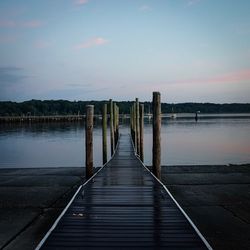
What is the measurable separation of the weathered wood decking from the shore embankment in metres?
1.04

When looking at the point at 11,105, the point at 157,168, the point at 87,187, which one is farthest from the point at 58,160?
the point at 11,105

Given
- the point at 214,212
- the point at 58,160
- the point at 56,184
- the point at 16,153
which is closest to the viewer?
the point at 214,212

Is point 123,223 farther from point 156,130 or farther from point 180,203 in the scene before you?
point 156,130

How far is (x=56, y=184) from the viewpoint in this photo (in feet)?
44.4

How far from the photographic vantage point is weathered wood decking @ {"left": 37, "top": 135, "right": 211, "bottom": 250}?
512 centimetres

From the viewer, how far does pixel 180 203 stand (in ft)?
32.8

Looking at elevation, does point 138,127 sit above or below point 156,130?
below

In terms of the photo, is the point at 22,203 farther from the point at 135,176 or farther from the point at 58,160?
the point at 58,160

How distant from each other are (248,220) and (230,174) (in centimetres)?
747

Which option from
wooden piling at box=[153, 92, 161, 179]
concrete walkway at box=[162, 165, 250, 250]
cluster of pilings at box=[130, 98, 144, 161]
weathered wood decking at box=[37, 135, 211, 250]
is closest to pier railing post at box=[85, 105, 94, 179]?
wooden piling at box=[153, 92, 161, 179]

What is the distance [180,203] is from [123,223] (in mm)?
4187

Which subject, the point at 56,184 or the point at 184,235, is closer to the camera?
the point at 184,235

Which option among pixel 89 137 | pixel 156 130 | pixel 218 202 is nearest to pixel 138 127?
pixel 89 137

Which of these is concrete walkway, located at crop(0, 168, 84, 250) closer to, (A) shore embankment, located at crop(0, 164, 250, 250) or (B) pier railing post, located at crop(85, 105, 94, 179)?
(A) shore embankment, located at crop(0, 164, 250, 250)
